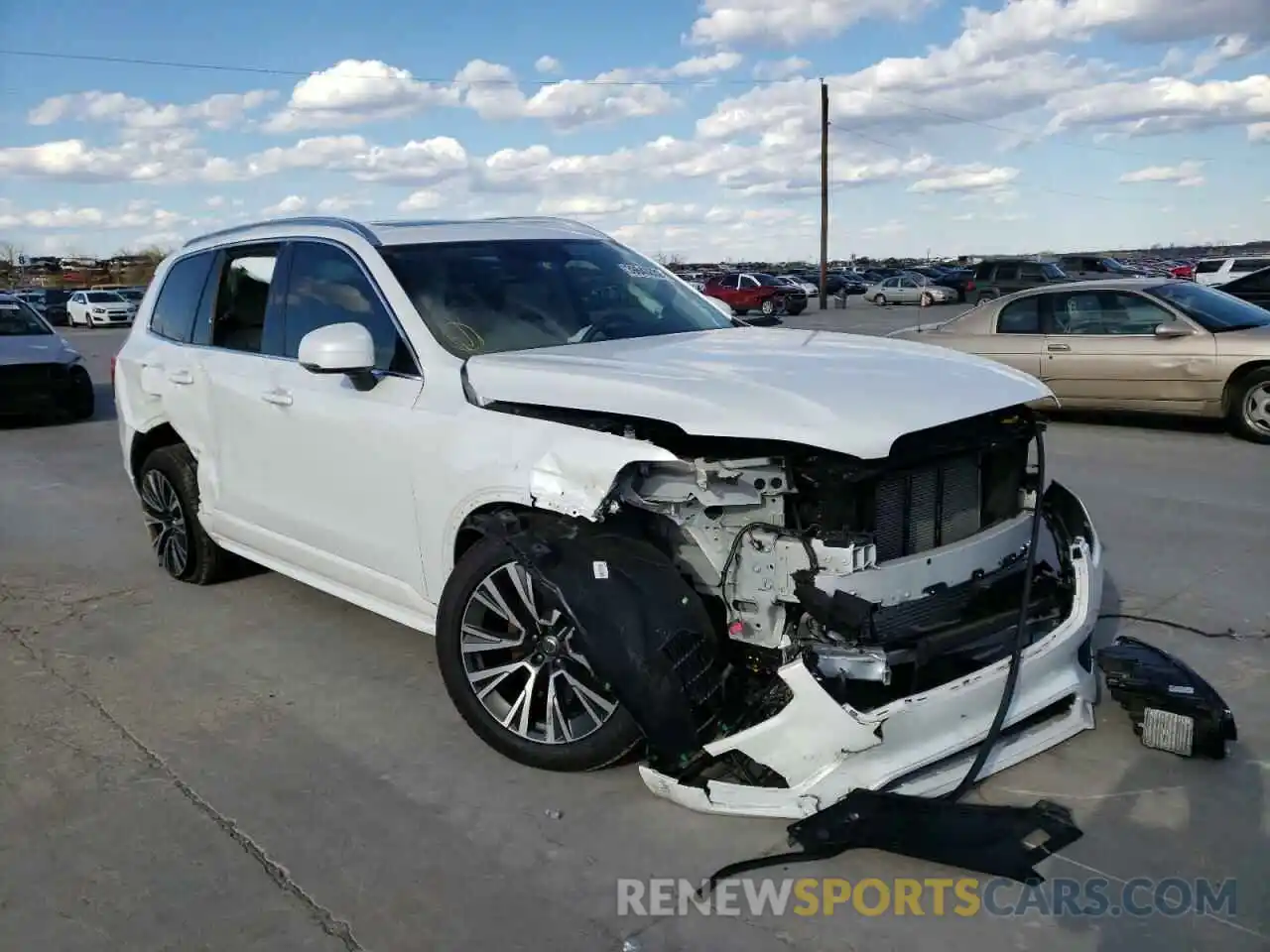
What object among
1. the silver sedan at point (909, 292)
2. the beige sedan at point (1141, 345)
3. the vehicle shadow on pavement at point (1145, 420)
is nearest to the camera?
the beige sedan at point (1141, 345)

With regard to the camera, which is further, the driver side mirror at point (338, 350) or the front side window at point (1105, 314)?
the front side window at point (1105, 314)

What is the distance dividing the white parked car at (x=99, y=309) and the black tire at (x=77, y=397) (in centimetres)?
2708

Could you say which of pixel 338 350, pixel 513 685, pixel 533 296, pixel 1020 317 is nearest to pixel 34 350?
pixel 533 296

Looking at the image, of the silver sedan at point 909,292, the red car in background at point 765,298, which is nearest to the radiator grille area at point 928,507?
the red car in background at point 765,298

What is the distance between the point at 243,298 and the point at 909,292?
136 ft

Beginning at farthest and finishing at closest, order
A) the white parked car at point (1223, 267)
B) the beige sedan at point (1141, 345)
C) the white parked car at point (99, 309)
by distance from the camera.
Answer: the white parked car at point (99, 309) < the white parked car at point (1223, 267) < the beige sedan at point (1141, 345)

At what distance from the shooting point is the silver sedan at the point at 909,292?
139ft

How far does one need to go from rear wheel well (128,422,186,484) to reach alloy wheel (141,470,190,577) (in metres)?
0.18

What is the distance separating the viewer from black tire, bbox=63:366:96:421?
1348 centimetres

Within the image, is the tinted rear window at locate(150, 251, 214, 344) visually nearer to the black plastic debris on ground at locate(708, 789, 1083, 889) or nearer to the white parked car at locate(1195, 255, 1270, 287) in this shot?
the black plastic debris on ground at locate(708, 789, 1083, 889)

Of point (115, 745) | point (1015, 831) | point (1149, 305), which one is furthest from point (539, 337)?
point (1149, 305)

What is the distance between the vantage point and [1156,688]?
370cm

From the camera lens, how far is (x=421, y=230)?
4.88 meters

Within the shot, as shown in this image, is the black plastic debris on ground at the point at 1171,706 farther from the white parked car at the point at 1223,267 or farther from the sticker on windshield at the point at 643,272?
the white parked car at the point at 1223,267
